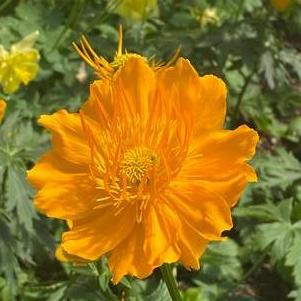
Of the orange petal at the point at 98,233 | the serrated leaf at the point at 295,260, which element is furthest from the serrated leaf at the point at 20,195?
the orange petal at the point at 98,233

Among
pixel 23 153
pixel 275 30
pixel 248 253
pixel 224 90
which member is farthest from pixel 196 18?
pixel 224 90

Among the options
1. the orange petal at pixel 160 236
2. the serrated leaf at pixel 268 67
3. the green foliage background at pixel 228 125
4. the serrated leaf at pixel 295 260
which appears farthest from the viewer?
the serrated leaf at pixel 268 67

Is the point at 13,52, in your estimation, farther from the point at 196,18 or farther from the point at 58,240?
the point at 196,18

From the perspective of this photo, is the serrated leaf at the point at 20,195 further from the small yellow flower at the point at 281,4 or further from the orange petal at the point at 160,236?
the small yellow flower at the point at 281,4

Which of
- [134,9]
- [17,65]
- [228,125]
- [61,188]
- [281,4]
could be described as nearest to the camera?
[61,188]

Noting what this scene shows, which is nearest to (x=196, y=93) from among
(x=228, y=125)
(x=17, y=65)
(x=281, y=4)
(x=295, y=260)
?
(x=295, y=260)

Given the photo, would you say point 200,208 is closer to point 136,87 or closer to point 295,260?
point 136,87

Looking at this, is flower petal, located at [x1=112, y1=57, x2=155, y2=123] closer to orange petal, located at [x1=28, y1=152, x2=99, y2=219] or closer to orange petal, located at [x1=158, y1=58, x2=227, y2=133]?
orange petal, located at [x1=158, y1=58, x2=227, y2=133]
